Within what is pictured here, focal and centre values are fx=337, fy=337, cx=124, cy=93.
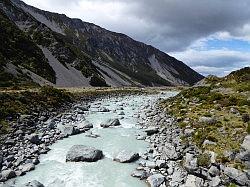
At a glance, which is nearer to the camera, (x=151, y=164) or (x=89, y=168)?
(x=151, y=164)

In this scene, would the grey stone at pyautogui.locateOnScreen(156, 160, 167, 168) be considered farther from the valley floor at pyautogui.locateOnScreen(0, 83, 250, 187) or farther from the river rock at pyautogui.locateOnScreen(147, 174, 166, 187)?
the river rock at pyautogui.locateOnScreen(147, 174, 166, 187)

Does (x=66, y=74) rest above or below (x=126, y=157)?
above

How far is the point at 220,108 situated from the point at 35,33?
16324cm

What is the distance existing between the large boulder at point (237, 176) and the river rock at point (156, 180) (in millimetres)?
4402

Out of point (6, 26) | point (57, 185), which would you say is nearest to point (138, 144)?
point (57, 185)

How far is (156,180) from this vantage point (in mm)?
23719

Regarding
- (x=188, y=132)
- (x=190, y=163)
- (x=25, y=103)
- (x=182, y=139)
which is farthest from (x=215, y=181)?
(x=25, y=103)

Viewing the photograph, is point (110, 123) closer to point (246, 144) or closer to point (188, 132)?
point (188, 132)

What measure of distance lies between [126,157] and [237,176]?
1010 centimetres

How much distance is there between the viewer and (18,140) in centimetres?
3294

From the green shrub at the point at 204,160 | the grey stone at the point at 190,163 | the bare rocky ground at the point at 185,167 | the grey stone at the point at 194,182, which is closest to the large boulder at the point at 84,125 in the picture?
the bare rocky ground at the point at 185,167

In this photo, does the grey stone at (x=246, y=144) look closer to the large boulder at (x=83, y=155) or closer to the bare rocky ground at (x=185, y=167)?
the bare rocky ground at (x=185, y=167)

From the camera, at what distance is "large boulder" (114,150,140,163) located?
2886 centimetres

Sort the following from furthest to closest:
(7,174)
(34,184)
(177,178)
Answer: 1. (7,174)
2. (177,178)
3. (34,184)
